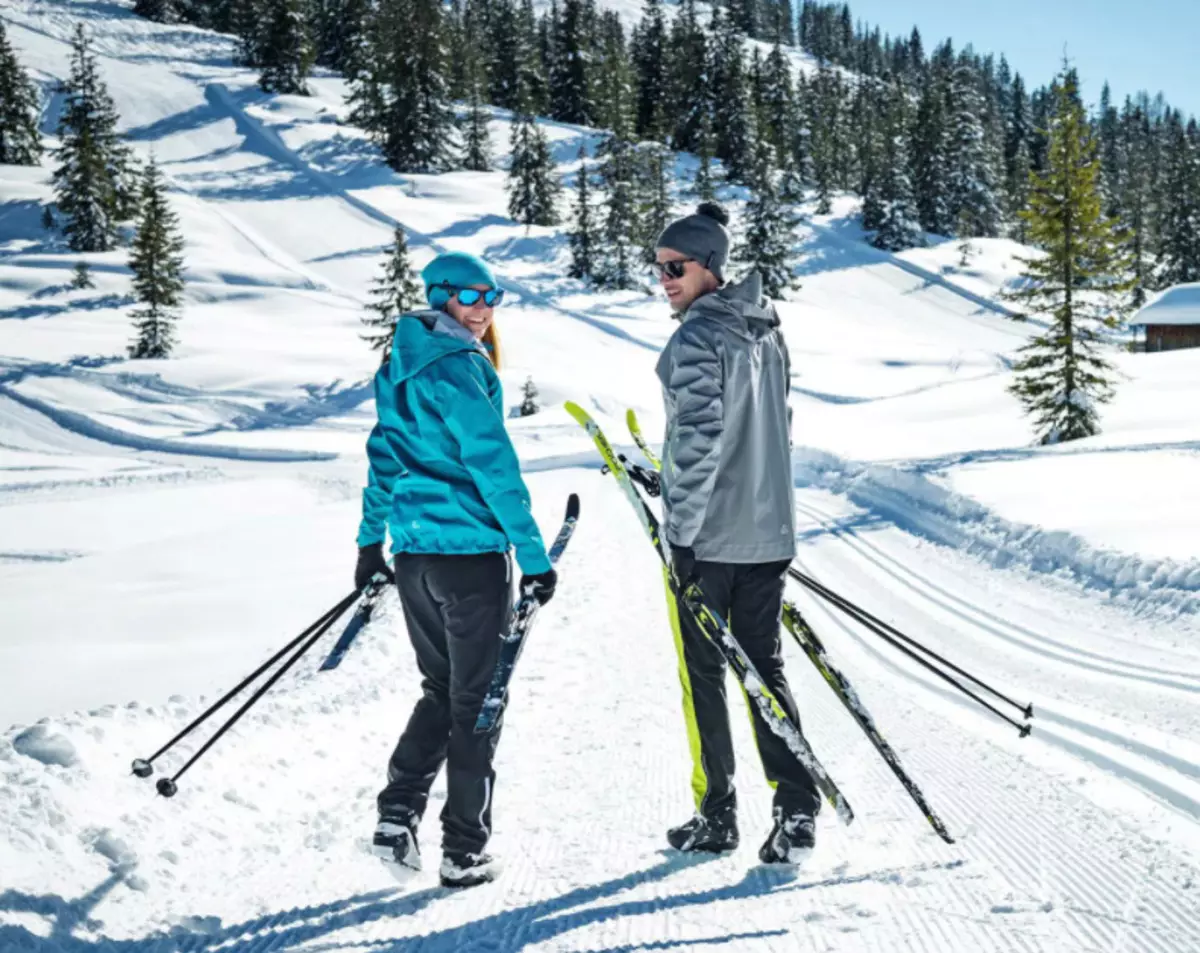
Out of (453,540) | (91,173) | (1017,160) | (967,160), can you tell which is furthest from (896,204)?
(453,540)

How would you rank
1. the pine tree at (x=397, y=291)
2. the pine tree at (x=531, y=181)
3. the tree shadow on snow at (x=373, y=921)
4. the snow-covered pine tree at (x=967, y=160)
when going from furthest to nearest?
the snow-covered pine tree at (x=967, y=160) < the pine tree at (x=531, y=181) < the pine tree at (x=397, y=291) < the tree shadow on snow at (x=373, y=921)

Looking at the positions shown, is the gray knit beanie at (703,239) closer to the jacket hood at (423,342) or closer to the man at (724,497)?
the man at (724,497)

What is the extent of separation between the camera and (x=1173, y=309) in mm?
43906

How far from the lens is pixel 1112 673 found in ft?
18.4

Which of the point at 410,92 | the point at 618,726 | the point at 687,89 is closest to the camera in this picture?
the point at 618,726

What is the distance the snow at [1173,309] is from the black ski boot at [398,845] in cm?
4971

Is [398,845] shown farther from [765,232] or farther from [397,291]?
[765,232]

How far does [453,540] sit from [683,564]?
92 cm

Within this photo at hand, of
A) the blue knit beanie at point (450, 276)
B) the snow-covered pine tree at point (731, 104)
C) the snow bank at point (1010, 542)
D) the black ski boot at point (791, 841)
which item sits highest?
the snow-covered pine tree at point (731, 104)

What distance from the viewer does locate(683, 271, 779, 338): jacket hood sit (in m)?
3.30

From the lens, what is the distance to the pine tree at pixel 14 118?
5381 centimetres

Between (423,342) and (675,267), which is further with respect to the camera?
(675,267)

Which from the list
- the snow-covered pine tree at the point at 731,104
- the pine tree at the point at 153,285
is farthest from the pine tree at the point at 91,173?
the snow-covered pine tree at the point at 731,104

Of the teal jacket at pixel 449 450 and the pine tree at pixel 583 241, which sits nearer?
the teal jacket at pixel 449 450
